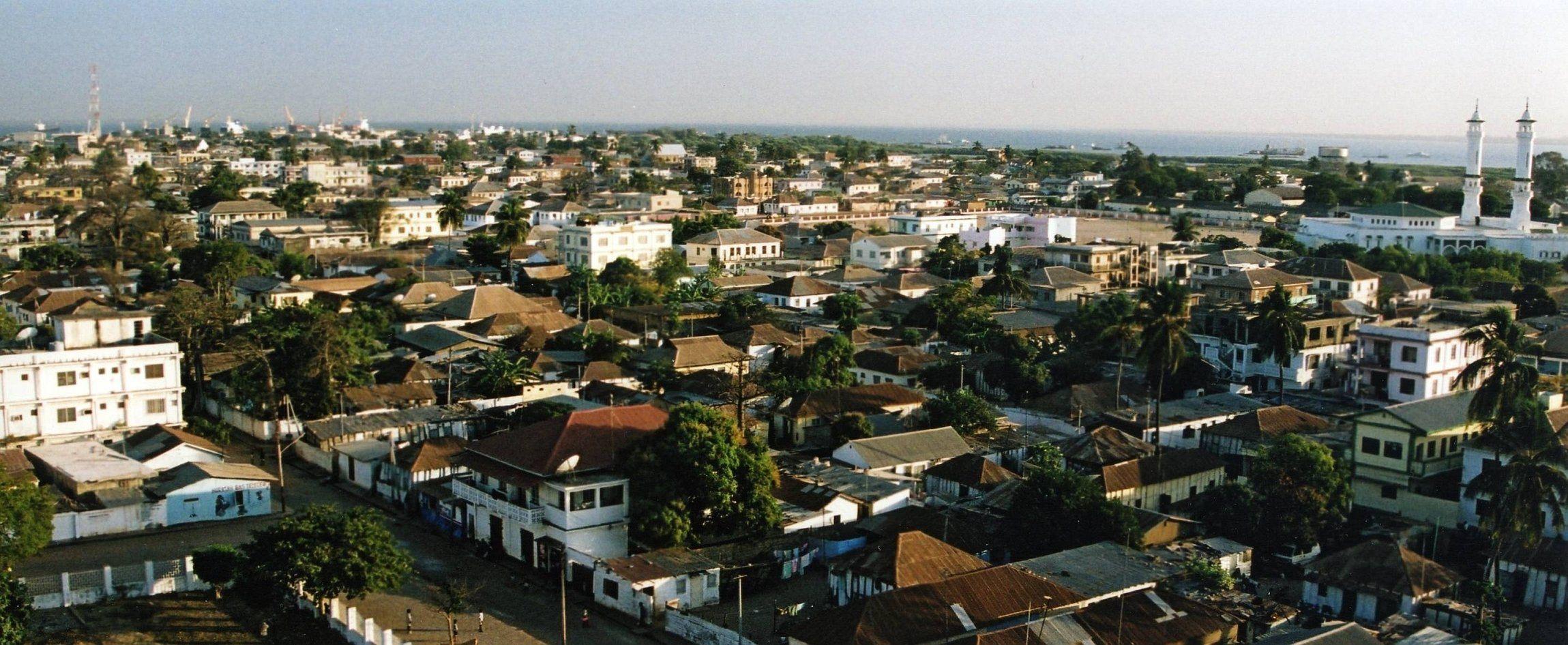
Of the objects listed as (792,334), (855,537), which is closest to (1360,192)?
(792,334)

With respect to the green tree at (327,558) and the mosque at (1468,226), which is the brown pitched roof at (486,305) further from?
the mosque at (1468,226)

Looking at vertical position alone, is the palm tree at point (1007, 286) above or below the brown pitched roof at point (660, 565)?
above

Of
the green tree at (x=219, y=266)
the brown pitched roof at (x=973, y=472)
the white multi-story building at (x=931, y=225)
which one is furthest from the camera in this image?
the white multi-story building at (x=931, y=225)

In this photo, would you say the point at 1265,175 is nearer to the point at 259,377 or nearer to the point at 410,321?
the point at 410,321

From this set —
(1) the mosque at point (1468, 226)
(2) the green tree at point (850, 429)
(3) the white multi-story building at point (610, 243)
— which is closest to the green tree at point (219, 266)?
(3) the white multi-story building at point (610, 243)

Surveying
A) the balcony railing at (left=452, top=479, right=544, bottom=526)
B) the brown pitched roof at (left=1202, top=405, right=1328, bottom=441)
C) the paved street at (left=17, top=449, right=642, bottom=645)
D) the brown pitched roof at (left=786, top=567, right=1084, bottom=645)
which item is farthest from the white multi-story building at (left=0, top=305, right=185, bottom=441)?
the brown pitched roof at (left=1202, top=405, right=1328, bottom=441)

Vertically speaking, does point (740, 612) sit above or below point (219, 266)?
below

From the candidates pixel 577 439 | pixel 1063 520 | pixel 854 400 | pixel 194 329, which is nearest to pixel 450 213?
pixel 194 329

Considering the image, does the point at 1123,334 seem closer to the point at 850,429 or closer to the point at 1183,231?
the point at 850,429
